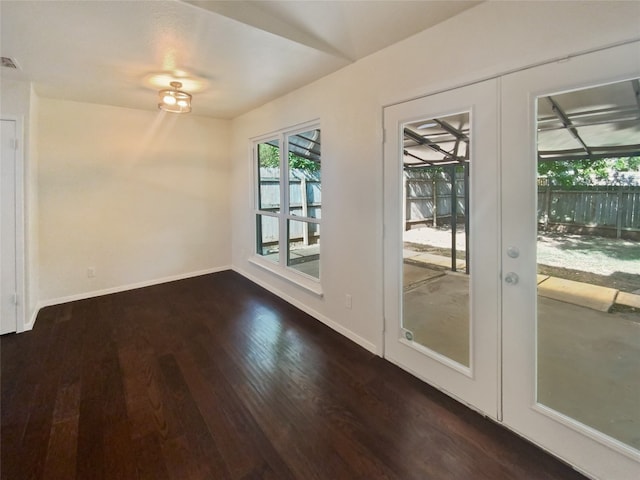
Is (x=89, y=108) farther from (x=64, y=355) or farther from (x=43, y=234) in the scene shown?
(x=64, y=355)

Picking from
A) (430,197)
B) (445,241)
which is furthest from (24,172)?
(445,241)

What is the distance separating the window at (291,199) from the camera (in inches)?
136

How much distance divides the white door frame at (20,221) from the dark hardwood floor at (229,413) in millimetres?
247

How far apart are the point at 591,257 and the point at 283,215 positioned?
3020 millimetres

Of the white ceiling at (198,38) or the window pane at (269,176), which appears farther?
the window pane at (269,176)

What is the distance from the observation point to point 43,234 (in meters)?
3.69

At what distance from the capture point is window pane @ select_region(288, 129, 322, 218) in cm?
335

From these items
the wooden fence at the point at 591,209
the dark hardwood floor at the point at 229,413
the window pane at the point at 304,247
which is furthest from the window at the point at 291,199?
the wooden fence at the point at 591,209

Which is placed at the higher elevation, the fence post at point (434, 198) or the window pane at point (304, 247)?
the fence post at point (434, 198)

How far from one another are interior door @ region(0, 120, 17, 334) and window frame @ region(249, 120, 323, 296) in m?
2.55

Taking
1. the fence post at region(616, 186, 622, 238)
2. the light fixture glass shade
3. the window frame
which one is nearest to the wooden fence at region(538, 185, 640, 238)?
the fence post at region(616, 186, 622, 238)

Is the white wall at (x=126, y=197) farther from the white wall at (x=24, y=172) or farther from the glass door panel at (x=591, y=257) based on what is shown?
the glass door panel at (x=591, y=257)

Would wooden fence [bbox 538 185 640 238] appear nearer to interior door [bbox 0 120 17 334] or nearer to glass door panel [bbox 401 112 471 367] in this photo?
glass door panel [bbox 401 112 471 367]

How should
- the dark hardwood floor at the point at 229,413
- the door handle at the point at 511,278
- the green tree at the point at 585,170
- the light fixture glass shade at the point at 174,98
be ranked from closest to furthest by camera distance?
the green tree at the point at 585,170 < the dark hardwood floor at the point at 229,413 < the door handle at the point at 511,278 < the light fixture glass shade at the point at 174,98
